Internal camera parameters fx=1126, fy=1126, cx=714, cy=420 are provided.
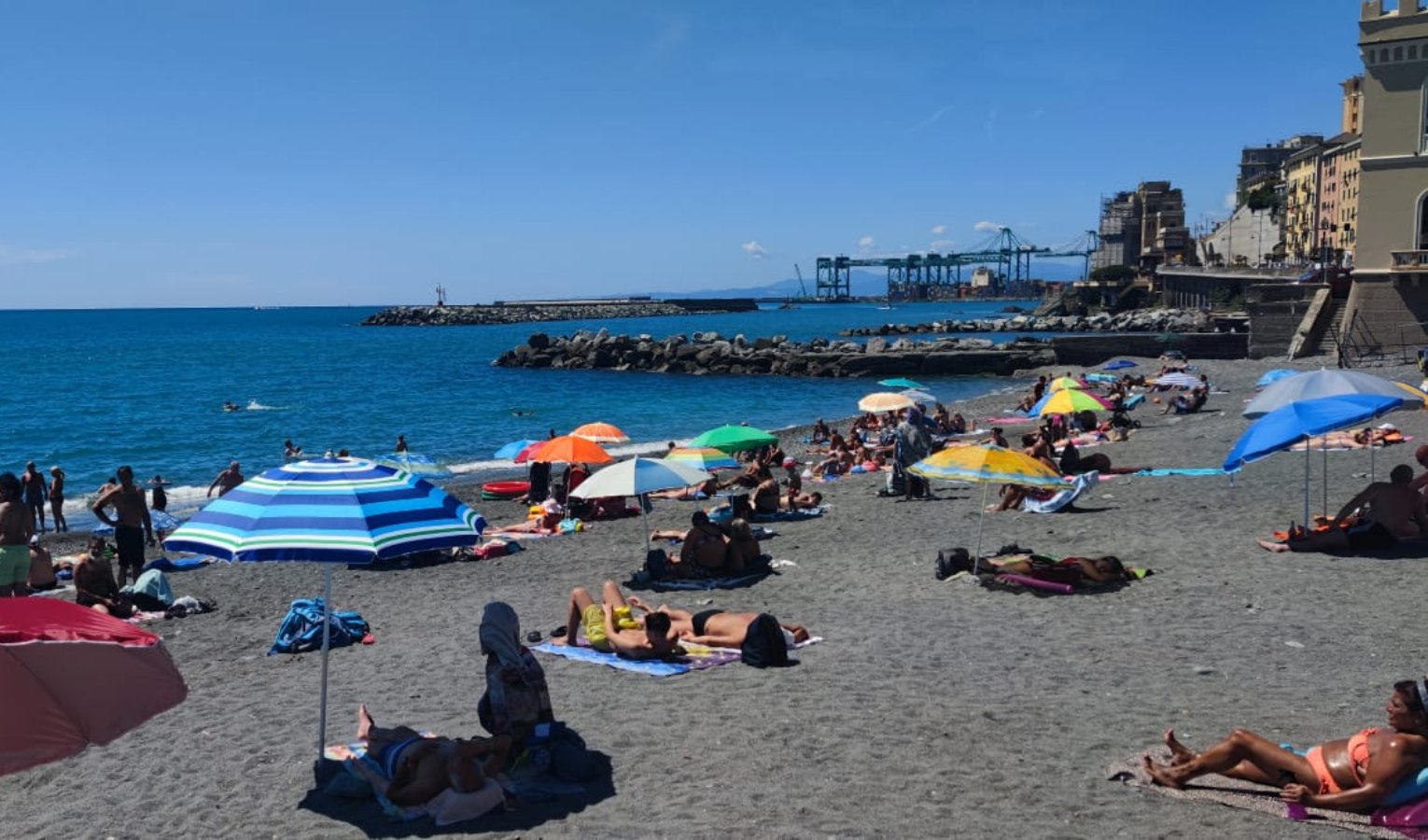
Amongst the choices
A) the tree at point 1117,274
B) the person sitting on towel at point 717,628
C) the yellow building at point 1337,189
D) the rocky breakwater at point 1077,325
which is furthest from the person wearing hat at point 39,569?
the tree at point 1117,274

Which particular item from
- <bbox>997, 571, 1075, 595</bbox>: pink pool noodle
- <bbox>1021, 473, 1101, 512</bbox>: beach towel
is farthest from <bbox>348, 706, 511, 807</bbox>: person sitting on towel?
<bbox>1021, 473, 1101, 512</bbox>: beach towel

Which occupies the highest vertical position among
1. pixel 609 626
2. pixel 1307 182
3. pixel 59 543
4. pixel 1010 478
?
pixel 1307 182

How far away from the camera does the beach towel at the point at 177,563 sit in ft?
45.2

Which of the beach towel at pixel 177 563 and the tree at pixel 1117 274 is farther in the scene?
the tree at pixel 1117 274

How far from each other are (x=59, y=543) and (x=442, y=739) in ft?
48.1

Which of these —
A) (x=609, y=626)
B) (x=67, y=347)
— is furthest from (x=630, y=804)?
(x=67, y=347)

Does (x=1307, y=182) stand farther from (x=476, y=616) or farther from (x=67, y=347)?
(x=67, y=347)

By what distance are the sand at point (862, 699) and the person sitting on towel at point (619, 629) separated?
29 centimetres

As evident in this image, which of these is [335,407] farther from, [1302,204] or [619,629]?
[1302,204]

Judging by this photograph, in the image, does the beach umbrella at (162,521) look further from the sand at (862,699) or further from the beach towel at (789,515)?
the beach towel at (789,515)

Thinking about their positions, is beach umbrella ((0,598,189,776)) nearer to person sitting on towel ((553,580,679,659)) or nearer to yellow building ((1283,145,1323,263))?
person sitting on towel ((553,580,679,659))

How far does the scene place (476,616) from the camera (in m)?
10.4

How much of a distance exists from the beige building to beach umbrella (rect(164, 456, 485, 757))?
3123 cm

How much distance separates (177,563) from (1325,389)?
1306 centimetres
